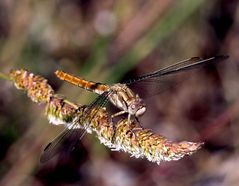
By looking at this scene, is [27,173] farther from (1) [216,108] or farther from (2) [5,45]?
(1) [216,108]

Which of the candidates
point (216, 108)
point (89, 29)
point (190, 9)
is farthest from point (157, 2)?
point (216, 108)

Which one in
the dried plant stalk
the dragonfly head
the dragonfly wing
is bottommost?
the dried plant stalk

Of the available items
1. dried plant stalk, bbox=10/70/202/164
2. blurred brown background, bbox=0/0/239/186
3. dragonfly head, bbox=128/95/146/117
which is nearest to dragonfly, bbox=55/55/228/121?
dragonfly head, bbox=128/95/146/117

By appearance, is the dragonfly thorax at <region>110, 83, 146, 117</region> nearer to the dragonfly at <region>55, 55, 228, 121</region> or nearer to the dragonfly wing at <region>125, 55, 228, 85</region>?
the dragonfly at <region>55, 55, 228, 121</region>

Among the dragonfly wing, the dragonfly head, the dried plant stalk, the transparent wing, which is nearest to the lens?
the dried plant stalk

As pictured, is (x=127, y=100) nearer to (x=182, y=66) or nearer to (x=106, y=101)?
(x=106, y=101)

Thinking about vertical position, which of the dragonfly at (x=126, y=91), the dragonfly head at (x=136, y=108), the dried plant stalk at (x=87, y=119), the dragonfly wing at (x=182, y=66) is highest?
the dragonfly wing at (x=182, y=66)

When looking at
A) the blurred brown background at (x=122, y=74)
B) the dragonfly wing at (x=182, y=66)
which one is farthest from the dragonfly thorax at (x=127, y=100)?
the blurred brown background at (x=122, y=74)

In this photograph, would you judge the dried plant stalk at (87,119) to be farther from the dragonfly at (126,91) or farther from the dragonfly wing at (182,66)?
the dragonfly wing at (182,66)
